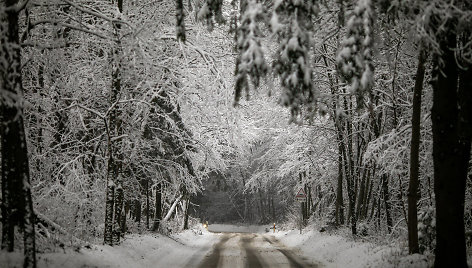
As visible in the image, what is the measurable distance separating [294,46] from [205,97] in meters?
6.87

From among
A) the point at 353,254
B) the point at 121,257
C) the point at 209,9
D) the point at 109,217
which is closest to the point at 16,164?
the point at 209,9

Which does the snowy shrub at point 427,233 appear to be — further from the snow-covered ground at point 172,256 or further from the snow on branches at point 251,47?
the snow on branches at point 251,47

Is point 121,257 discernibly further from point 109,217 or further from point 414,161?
point 414,161

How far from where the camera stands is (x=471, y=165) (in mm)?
11352

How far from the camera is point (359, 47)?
620 centimetres

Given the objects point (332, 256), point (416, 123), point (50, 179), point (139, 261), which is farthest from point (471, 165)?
point (50, 179)

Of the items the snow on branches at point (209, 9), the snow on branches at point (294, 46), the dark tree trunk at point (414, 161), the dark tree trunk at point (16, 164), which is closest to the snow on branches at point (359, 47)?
the snow on branches at point (294, 46)

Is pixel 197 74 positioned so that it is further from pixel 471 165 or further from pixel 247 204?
pixel 247 204

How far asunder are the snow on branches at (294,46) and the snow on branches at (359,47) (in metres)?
0.64

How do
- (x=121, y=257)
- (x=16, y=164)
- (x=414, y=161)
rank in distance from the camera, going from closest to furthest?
(x=16, y=164) < (x=414, y=161) < (x=121, y=257)

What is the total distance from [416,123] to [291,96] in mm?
4782

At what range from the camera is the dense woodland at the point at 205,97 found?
243 inches

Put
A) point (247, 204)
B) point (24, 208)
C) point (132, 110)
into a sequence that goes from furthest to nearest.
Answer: point (247, 204), point (132, 110), point (24, 208)

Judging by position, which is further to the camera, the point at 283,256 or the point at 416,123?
the point at 283,256
